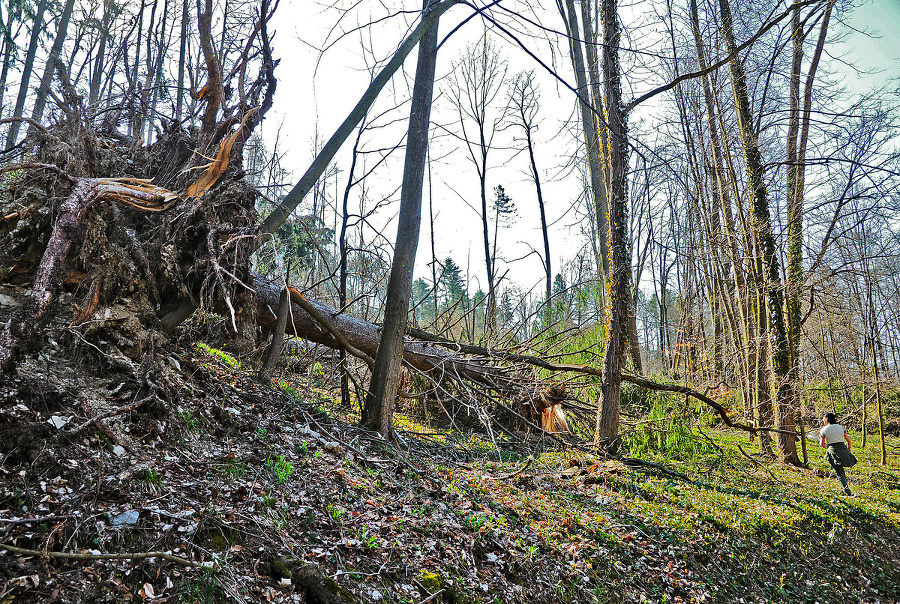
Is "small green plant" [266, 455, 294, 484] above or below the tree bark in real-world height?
below

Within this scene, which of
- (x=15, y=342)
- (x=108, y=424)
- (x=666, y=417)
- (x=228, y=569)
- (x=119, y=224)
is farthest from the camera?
(x=666, y=417)

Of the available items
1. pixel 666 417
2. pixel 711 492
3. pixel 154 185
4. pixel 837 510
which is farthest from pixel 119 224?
pixel 837 510

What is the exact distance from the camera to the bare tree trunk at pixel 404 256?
4875mm

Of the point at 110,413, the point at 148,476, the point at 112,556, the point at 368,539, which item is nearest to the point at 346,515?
the point at 368,539

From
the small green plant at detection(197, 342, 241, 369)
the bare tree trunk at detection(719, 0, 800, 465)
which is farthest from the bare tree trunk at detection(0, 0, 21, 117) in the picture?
the bare tree trunk at detection(719, 0, 800, 465)

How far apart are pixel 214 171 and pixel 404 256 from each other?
2.01 m

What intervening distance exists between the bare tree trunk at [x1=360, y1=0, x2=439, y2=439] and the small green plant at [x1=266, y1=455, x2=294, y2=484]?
4.80 feet

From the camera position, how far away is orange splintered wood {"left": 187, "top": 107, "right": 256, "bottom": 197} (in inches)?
172

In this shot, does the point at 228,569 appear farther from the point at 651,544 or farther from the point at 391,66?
the point at 391,66

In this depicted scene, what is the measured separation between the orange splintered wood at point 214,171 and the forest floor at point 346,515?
1494 mm

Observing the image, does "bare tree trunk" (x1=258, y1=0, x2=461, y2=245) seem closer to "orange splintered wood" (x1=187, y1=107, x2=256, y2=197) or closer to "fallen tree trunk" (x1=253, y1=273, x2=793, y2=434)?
"orange splintered wood" (x1=187, y1=107, x2=256, y2=197)

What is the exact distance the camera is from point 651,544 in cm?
426

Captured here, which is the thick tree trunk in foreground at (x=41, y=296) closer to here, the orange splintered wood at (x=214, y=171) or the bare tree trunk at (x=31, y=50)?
the orange splintered wood at (x=214, y=171)

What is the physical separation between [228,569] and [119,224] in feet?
10.3
